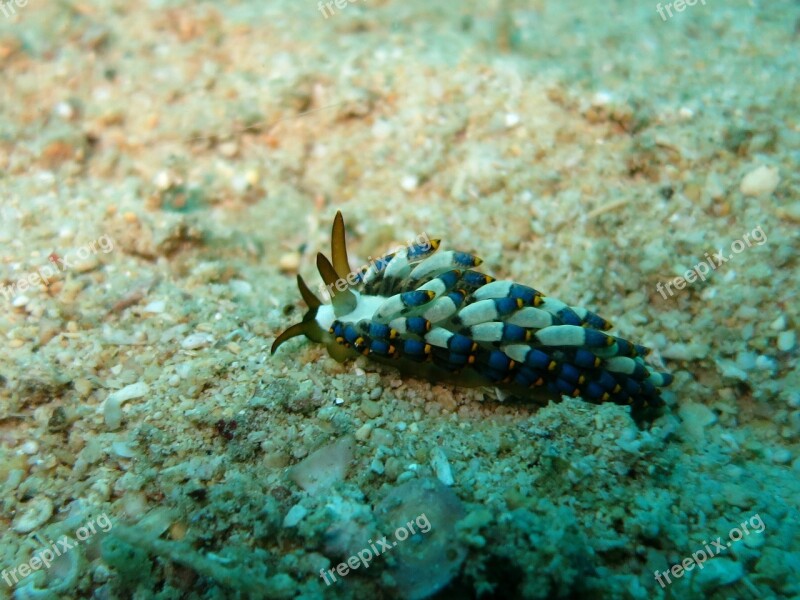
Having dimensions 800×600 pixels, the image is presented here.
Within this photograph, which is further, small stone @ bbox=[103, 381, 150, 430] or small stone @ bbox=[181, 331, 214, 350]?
small stone @ bbox=[181, 331, 214, 350]

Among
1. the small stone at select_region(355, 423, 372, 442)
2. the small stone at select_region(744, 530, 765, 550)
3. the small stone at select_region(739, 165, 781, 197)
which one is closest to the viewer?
the small stone at select_region(744, 530, 765, 550)

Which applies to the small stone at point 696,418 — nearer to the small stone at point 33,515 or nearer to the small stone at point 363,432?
the small stone at point 363,432

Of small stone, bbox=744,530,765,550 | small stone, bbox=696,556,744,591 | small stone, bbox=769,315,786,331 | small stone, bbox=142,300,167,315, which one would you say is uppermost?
small stone, bbox=142,300,167,315

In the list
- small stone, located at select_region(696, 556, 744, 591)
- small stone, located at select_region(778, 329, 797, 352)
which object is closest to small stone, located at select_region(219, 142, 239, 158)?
small stone, located at select_region(778, 329, 797, 352)

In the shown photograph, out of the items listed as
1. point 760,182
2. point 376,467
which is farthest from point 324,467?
point 760,182

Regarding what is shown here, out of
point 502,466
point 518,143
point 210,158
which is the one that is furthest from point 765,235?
point 210,158

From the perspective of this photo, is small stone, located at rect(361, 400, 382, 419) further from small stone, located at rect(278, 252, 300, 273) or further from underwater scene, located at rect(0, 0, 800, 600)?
small stone, located at rect(278, 252, 300, 273)

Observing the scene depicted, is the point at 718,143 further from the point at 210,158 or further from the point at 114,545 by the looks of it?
the point at 114,545

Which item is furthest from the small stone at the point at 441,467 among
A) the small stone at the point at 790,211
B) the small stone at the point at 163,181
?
the small stone at the point at 163,181
